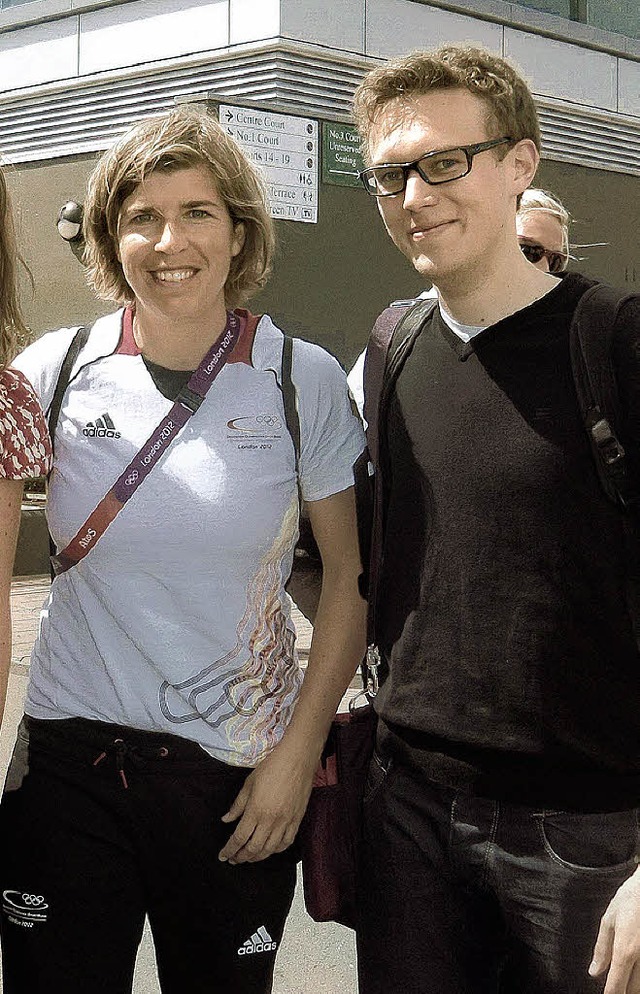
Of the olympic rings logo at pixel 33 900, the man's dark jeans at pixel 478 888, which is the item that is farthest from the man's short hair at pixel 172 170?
the olympic rings logo at pixel 33 900

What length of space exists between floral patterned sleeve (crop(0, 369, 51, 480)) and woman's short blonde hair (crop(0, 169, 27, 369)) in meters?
0.05

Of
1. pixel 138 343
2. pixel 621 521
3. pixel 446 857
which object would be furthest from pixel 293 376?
pixel 446 857

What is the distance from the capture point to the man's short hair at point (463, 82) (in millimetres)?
2314

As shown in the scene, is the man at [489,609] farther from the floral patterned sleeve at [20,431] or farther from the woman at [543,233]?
the woman at [543,233]

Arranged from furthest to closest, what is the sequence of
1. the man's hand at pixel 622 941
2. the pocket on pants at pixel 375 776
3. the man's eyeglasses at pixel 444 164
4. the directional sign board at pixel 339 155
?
the directional sign board at pixel 339 155 < the pocket on pants at pixel 375 776 < the man's eyeglasses at pixel 444 164 < the man's hand at pixel 622 941

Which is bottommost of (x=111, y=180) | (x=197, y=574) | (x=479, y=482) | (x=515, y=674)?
(x=515, y=674)

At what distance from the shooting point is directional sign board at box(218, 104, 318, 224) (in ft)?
39.7

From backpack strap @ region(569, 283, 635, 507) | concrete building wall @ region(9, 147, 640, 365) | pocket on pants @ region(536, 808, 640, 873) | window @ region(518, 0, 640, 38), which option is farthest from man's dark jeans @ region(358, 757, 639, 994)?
window @ region(518, 0, 640, 38)

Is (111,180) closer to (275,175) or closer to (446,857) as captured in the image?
(446,857)

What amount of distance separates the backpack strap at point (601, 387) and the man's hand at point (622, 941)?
0.62 m

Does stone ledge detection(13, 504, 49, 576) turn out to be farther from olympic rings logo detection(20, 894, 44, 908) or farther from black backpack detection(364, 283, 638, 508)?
black backpack detection(364, 283, 638, 508)

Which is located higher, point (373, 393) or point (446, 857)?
point (373, 393)

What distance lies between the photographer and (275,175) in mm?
12305

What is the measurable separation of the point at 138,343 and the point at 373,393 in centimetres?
49
